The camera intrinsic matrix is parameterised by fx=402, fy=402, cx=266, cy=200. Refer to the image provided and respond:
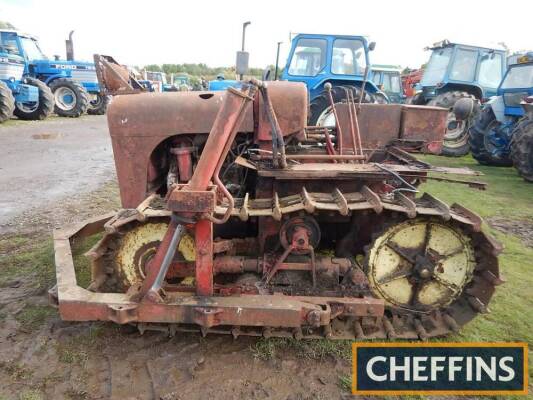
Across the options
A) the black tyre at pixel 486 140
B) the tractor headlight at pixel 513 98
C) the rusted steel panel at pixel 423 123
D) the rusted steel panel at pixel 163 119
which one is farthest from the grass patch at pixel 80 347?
the tractor headlight at pixel 513 98

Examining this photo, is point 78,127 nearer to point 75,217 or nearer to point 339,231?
point 75,217

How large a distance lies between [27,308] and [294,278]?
194cm

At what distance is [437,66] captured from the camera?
11.5 m

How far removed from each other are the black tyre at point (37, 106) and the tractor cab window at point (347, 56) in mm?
10490

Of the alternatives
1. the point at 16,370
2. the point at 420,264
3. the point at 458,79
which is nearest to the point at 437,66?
the point at 458,79

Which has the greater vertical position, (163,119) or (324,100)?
(163,119)

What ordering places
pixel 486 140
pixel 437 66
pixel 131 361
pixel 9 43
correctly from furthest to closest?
pixel 9 43
pixel 437 66
pixel 486 140
pixel 131 361

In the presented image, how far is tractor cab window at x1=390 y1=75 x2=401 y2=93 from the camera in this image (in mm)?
18438

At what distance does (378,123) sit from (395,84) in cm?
1562

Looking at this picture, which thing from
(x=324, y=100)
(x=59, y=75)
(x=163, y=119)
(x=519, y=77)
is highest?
(x=519, y=77)

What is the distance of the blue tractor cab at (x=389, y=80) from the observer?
18.0 meters

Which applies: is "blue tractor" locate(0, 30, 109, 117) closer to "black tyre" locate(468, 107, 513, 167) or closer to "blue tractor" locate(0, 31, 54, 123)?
"blue tractor" locate(0, 31, 54, 123)

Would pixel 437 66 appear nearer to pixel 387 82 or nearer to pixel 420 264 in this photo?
pixel 387 82

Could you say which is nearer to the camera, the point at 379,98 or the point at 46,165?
the point at 46,165
